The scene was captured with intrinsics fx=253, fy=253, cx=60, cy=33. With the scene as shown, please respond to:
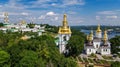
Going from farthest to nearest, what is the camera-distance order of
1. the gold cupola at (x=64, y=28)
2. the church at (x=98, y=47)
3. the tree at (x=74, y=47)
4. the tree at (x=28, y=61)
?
1. the church at (x=98, y=47)
2. the gold cupola at (x=64, y=28)
3. the tree at (x=74, y=47)
4. the tree at (x=28, y=61)

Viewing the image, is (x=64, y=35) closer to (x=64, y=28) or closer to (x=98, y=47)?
(x=64, y=28)

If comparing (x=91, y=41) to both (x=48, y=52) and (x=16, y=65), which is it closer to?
(x=48, y=52)

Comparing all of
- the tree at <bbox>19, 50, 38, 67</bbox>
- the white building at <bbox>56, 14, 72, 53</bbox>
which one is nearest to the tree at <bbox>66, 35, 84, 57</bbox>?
the white building at <bbox>56, 14, 72, 53</bbox>

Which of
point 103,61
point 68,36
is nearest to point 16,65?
point 103,61

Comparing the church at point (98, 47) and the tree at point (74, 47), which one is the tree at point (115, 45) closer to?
the church at point (98, 47)

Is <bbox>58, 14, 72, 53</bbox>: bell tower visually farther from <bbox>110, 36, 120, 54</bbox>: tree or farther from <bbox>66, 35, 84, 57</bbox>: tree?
<bbox>110, 36, 120, 54</bbox>: tree

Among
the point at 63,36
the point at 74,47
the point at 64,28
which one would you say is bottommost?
the point at 74,47

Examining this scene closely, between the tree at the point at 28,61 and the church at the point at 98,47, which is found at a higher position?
the tree at the point at 28,61

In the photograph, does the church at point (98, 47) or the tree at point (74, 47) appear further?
the church at point (98, 47)

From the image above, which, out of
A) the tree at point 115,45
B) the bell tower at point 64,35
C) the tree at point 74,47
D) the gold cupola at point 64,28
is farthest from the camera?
the tree at point 115,45

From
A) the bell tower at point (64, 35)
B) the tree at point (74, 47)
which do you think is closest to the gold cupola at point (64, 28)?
the bell tower at point (64, 35)

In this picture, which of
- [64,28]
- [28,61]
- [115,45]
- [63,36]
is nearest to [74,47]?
[63,36]
